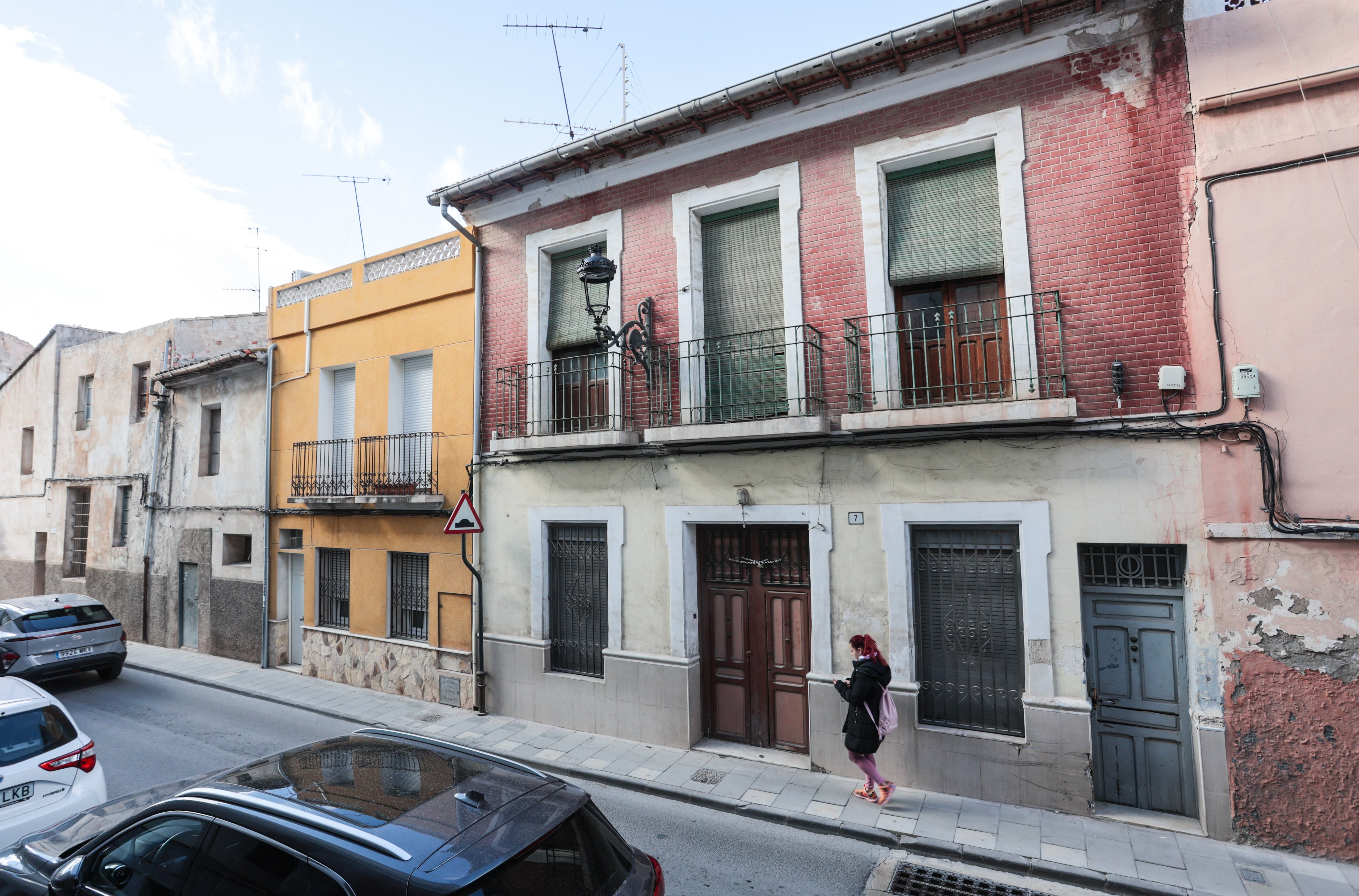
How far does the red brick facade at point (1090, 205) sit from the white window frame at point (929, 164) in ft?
0.29

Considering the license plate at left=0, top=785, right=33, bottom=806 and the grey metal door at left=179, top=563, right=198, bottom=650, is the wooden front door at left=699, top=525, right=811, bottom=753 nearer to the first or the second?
the license plate at left=0, top=785, right=33, bottom=806

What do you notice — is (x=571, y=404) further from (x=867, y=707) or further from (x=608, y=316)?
(x=867, y=707)

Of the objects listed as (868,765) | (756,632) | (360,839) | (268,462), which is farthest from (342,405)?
(360,839)

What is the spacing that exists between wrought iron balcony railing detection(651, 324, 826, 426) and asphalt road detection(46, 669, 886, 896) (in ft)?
13.6

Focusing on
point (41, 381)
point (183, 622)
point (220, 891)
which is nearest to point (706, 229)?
point (220, 891)

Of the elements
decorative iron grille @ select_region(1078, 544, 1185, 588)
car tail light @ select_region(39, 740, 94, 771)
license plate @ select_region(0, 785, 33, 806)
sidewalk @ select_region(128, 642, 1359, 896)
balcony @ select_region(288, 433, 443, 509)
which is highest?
balcony @ select_region(288, 433, 443, 509)

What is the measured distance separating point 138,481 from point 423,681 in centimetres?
1044

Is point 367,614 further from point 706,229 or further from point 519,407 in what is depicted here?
point 706,229

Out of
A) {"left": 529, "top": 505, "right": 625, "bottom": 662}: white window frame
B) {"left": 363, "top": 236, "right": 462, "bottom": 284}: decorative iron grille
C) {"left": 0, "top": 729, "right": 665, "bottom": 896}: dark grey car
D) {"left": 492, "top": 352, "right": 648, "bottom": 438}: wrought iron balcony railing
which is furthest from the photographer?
{"left": 363, "top": 236, "right": 462, "bottom": 284}: decorative iron grille

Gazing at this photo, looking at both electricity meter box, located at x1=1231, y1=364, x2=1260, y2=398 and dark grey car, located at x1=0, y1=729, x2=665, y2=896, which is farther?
electricity meter box, located at x1=1231, y1=364, x2=1260, y2=398

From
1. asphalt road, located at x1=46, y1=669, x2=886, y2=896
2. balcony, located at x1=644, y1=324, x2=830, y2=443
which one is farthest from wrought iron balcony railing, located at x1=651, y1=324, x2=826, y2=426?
asphalt road, located at x1=46, y1=669, x2=886, y2=896

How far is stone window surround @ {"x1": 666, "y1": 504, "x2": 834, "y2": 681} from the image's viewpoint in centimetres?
729

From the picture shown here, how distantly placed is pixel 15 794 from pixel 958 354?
884 cm

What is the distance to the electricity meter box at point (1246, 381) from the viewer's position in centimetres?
560
